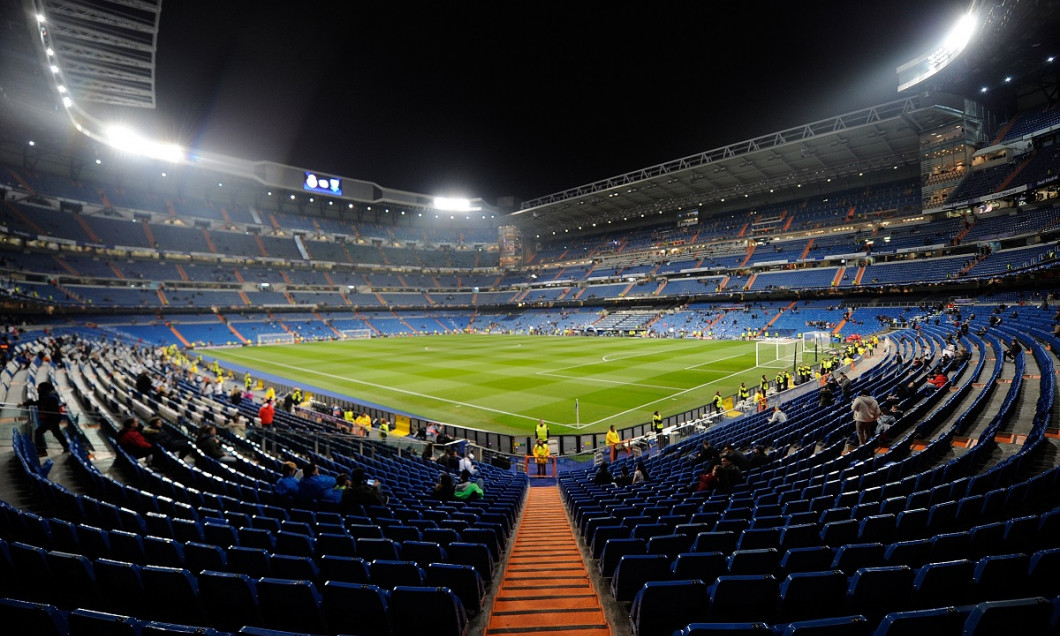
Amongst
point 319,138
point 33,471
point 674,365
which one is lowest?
point 33,471

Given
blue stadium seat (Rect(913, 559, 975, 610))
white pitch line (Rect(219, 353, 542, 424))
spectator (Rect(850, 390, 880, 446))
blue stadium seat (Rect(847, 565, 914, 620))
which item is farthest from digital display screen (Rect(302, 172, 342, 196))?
blue stadium seat (Rect(913, 559, 975, 610))

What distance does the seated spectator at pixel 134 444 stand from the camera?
8.05 m

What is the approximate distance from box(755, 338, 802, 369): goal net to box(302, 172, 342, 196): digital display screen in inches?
3279

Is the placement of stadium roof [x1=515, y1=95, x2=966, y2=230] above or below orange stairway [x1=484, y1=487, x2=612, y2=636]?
above

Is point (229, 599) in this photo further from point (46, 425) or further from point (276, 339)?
point (276, 339)

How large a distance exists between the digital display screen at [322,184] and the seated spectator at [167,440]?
292ft

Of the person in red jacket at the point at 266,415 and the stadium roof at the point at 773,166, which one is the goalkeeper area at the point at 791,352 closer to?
the stadium roof at the point at 773,166

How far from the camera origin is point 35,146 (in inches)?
2170

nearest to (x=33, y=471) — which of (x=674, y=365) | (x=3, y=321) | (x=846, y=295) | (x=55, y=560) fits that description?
(x=55, y=560)

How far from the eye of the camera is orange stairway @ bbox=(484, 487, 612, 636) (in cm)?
398

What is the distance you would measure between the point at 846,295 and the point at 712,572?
6629 cm

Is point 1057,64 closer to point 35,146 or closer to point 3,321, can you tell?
point 3,321

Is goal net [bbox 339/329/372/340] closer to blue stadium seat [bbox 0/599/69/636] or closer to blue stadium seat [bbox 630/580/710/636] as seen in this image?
blue stadium seat [bbox 0/599/69/636]

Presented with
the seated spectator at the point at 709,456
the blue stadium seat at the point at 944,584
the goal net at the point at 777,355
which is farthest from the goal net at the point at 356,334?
the blue stadium seat at the point at 944,584
